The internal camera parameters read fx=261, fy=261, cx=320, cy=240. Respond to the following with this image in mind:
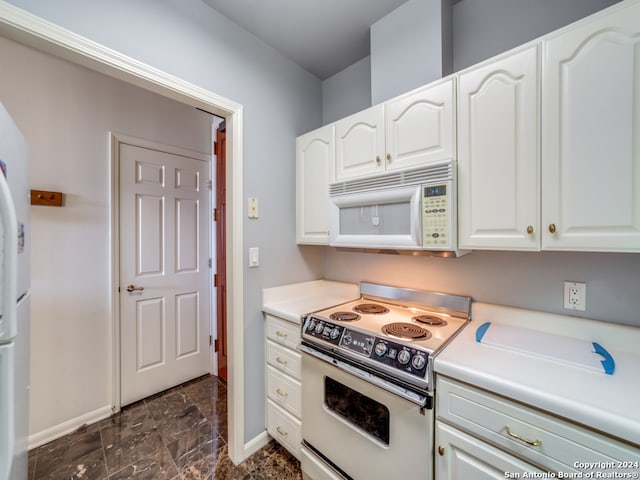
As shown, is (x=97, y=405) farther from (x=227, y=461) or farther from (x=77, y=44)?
(x=77, y=44)

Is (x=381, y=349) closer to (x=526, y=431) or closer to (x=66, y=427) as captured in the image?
(x=526, y=431)

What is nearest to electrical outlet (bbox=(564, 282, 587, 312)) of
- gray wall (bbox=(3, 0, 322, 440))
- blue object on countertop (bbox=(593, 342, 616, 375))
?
blue object on countertop (bbox=(593, 342, 616, 375))

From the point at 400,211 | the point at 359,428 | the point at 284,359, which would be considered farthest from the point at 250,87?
the point at 359,428

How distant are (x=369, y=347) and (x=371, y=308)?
0.50 metres

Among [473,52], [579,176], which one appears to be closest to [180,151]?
[473,52]

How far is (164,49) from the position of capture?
1312mm

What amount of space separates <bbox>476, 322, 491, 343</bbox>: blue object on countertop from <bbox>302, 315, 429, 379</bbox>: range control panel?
34cm

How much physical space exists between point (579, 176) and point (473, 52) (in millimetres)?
950

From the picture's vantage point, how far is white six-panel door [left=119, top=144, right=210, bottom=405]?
211cm

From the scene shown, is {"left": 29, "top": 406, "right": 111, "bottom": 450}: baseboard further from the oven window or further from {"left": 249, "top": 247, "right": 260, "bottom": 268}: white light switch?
the oven window

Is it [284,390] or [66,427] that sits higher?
[284,390]

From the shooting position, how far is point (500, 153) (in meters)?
1.10

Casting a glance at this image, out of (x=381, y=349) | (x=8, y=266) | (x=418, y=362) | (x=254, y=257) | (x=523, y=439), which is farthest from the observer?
(x=254, y=257)

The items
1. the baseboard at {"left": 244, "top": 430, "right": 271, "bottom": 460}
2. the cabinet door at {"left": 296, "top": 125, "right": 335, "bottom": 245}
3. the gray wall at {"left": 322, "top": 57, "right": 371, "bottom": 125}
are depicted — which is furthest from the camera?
the gray wall at {"left": 322, "top": 57, "right": 371, "bottom": 125}
